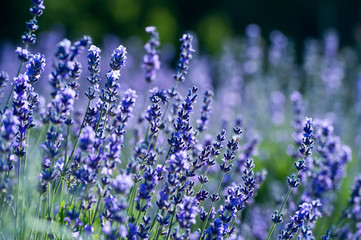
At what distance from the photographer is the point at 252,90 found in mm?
8180

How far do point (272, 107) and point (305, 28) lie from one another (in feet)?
34.2

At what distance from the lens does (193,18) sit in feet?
54.2

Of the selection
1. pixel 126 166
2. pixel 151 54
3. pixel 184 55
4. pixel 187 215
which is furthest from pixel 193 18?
pixel 187 215

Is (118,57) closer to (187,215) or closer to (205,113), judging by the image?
(205,113)

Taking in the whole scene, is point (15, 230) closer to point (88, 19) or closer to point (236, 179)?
point (236, 179)

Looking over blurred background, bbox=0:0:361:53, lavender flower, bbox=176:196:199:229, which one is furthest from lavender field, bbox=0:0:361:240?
blurred background, bbox=0:0:361:53

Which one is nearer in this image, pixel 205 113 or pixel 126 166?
pixel 126 166

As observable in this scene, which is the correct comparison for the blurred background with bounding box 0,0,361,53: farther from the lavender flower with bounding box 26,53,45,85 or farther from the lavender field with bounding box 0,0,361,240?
the lavender flower with bounding box 26,53,45,85

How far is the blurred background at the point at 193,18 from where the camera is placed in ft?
43.7

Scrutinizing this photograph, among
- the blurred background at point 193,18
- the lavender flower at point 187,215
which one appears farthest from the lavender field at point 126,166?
the blurred background at point 193,18

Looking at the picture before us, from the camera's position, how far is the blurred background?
1330 cm

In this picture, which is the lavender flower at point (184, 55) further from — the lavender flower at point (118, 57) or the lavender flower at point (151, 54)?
the lavender flower at point (118, 57)

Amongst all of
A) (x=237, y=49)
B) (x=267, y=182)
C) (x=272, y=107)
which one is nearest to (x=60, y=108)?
(x=267, y=182)

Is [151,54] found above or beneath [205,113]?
above
